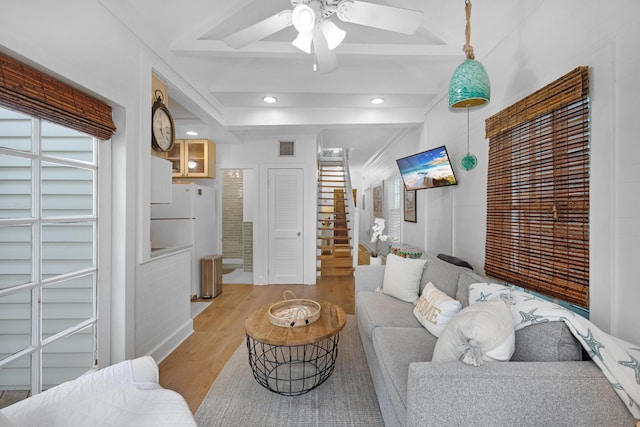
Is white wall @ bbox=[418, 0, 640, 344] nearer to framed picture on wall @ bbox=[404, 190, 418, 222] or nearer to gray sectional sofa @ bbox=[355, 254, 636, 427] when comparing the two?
gray sectional sofa @ bbox=[355, 254, 636, 427]

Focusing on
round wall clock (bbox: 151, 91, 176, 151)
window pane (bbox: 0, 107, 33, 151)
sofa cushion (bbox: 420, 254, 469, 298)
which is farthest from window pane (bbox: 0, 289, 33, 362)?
sofa cushion (bbox: 420, 254, 469, 298)

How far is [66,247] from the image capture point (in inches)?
62.2

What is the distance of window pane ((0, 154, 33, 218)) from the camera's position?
1257mm

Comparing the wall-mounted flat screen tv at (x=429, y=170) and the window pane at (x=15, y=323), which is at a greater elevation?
the wall-mounted flat screen tv at (x=429, y=170)

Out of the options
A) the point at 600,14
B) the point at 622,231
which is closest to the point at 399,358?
the point at 622,231

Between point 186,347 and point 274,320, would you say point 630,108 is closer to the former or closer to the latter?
point 274,320

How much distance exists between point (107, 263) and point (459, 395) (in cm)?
217

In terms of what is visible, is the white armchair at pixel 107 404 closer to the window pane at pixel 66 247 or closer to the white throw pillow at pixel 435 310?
the window pane at pixel 66 247

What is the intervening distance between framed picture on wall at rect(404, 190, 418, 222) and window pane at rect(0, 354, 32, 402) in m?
3.77

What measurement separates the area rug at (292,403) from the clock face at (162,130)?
1.95 metres

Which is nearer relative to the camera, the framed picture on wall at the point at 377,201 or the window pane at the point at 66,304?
the window pane at the point at 66,304

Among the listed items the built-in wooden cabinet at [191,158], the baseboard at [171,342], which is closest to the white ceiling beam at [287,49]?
the built-in wooden cabinet at [191,158]

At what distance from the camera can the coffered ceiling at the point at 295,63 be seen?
6.73 ft

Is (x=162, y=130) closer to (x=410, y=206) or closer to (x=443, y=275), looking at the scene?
(x=443, y=275)
